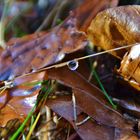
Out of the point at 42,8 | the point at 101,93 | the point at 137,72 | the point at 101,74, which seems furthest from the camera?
the point at 42,8

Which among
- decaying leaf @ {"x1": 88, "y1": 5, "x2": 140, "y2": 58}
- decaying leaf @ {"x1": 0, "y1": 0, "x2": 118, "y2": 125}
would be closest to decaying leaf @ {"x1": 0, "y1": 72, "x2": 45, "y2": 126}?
decaying leaf @ {"x1": 0, "y1": 0, "x2": 118, "y2": 125}

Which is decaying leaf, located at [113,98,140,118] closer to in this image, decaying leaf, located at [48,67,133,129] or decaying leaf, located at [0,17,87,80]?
decaying leaf, located at [48,67,133,129]

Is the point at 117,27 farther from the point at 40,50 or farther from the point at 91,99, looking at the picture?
the point at 40,50

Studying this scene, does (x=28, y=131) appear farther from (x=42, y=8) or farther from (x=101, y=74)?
(x=42, y=8)

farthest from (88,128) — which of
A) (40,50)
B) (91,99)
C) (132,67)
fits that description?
(40,50)

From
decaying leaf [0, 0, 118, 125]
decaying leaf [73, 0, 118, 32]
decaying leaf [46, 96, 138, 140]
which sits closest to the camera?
decaying leaf [46, 96, 138, 140]

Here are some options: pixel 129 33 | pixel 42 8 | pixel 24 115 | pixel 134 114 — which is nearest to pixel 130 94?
pixel 134 114
